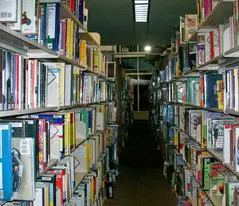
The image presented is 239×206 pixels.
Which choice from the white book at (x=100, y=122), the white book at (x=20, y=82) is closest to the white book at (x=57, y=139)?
the white book at (x=20, y=82)

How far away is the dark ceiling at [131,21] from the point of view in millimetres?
6590

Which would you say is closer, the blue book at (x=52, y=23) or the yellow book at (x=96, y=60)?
the blue book at (x=52, y=23)

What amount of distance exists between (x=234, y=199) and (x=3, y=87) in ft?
5.32

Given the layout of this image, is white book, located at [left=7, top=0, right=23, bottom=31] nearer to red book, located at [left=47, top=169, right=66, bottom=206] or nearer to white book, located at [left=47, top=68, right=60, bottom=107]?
white book, located at [left=47, top=68, right=60, bottom=107]

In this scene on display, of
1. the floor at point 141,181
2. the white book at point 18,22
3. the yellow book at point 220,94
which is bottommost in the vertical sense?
the floor at point 141,181

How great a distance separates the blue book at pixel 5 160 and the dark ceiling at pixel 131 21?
5.21 metres

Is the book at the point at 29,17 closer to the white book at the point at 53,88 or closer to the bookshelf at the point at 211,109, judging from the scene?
the white book at the point at 53,88

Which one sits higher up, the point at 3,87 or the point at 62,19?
the point at 62,19

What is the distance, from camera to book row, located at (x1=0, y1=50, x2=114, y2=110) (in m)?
1.56

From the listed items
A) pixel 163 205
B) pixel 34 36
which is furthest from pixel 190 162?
pixel 34 36

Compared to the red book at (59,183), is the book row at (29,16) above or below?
above

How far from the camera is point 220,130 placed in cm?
281

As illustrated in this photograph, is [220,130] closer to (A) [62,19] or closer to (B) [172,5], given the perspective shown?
(A) [62,19]

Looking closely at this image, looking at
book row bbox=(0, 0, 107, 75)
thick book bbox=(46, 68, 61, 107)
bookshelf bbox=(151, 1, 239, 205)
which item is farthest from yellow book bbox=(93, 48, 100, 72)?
thick book bbox=(46, 68, 61, 107)
